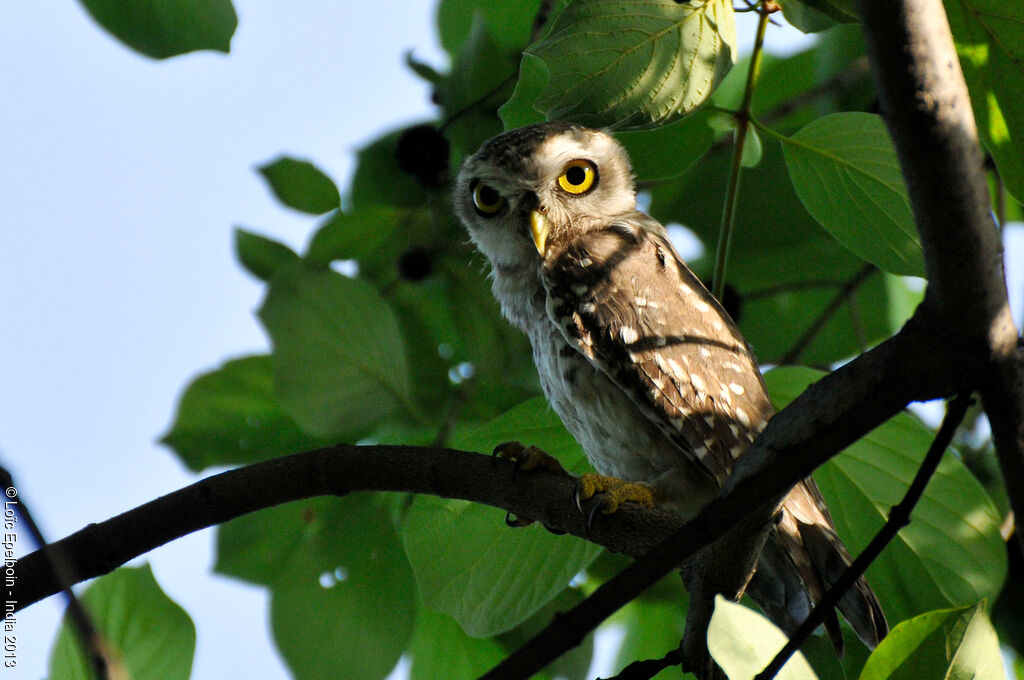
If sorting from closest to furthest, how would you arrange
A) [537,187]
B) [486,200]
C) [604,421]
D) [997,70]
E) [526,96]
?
[997,70], [526,96], [604,421], [537,187], [486,200]

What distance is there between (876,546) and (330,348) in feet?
3.91

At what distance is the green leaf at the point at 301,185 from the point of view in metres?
2.38

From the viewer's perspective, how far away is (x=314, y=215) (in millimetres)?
→ 2465

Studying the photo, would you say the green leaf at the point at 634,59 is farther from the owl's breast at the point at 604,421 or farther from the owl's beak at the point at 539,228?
the owl's beak at the point at 539,228

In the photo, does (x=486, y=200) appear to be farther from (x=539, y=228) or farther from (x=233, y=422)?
(x=233, y=422)

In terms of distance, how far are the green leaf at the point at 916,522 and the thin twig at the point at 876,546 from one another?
637 millimetres

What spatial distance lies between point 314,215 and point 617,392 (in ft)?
3.15

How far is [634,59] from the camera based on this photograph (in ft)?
4.95

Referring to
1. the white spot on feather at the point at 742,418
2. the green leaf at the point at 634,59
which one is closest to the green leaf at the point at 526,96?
the green leaf at the point at 634,59

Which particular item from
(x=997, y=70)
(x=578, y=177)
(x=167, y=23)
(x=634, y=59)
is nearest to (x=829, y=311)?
(x=578, y=177)

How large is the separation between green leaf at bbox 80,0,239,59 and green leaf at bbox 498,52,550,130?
1.66 ft

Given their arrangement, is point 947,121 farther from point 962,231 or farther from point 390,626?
point 390,626

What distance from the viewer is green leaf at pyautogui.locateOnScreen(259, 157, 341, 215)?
7.80 ft

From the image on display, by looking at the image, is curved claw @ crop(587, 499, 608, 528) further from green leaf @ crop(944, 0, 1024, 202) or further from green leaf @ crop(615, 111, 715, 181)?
green leaf @ crop(944, 0, 1024, 202)
